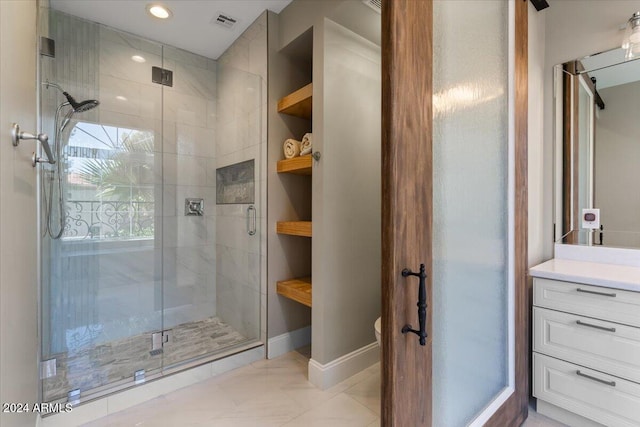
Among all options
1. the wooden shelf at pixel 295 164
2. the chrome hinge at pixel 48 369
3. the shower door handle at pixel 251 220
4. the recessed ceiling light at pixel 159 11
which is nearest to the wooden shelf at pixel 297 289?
the shower door handle at pixel 251 220

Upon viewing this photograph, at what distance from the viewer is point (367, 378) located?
195 centimetres

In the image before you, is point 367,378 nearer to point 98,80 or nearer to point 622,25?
point 622,25

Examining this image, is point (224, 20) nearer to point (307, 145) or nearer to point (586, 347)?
point (307, 145)

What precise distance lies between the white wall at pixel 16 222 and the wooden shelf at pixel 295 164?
1.40m

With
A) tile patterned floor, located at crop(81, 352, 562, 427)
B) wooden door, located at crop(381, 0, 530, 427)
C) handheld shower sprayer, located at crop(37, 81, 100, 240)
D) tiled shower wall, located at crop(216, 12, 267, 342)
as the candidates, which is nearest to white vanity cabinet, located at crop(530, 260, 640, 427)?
tile patterned floor, located at crop(81, 352, 562, 427)

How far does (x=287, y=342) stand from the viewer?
7.69 ft

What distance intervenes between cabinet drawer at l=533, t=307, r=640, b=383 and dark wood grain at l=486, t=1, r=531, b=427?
0.10 meters

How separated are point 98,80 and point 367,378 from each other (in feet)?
9.99

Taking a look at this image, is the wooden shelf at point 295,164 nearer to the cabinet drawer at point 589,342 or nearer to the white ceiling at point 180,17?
the white ceiling at point 180,17

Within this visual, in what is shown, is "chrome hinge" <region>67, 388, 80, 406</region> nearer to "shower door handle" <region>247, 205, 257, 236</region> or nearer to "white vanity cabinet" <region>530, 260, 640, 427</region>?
"shower door handle" <region>247, 205, 257, 236</region>

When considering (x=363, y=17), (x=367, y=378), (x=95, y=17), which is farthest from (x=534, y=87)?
(x=95, y=17)

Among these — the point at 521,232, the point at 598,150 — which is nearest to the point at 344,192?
the point at 521,232

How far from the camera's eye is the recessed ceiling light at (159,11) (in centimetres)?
220

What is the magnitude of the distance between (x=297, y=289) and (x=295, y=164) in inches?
37.0
